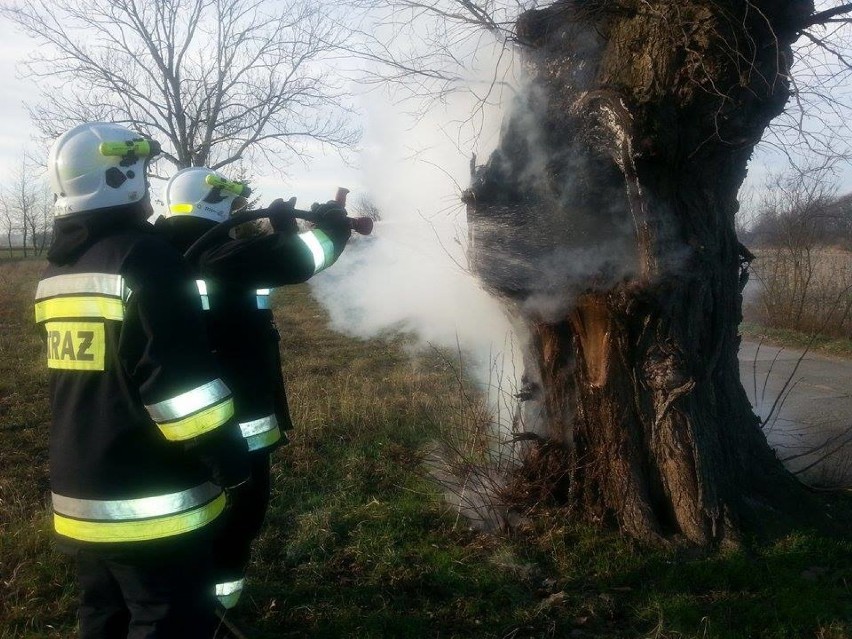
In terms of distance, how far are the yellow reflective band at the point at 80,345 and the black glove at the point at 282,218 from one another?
1.06m

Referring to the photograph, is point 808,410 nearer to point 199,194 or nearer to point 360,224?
point 360,224

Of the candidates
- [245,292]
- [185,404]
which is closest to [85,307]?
[185,404]

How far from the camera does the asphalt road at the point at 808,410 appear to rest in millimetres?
5387

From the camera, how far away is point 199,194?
3.43m

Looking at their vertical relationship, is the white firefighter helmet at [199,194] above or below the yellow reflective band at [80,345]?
above

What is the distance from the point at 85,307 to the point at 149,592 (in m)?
0.99

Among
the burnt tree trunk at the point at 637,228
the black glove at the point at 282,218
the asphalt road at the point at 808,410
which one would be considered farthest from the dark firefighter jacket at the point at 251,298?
the asphalt road at the point at 808,410

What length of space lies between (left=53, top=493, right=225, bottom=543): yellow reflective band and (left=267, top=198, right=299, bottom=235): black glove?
134 centimetres

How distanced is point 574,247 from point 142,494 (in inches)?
109

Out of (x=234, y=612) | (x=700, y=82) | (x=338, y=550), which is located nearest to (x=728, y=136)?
(x=700, y=82)

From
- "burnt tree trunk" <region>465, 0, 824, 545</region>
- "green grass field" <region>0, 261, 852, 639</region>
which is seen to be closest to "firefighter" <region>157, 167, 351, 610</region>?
"green grass field" <region>0, 261, 852, 639</region>

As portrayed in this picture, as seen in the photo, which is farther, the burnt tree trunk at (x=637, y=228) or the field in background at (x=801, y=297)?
the field in background at (x=801, y=297)

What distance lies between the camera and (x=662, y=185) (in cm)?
405

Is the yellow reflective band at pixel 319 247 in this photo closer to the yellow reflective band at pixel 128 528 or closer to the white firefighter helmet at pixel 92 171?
the white firefighter helmet at pixel 92 171
